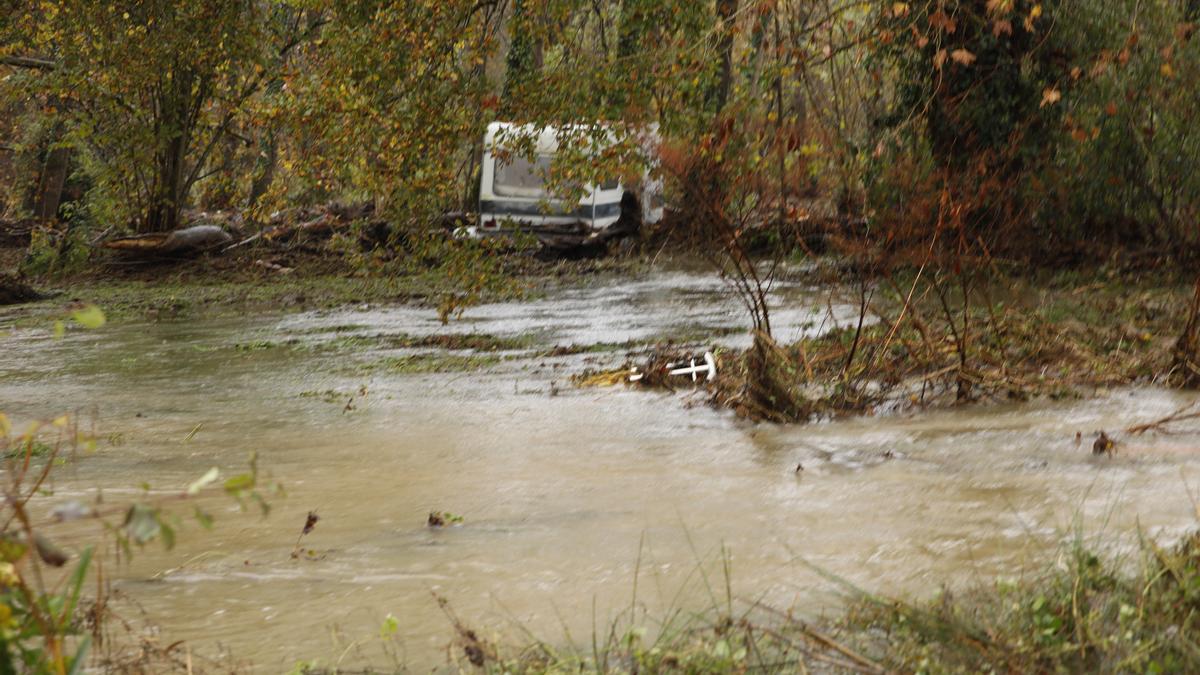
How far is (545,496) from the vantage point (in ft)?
23.1

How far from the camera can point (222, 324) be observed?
16.8 metres

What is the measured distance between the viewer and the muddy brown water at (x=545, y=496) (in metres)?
5.02

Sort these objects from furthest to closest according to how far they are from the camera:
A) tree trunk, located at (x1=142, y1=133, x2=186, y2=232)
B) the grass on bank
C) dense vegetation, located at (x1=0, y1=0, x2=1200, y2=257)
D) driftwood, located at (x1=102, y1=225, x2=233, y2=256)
A: tree trunk, located at (x1=142, y1=133, x2=186, y2=232)
driftwood, located at (x1=102, y1=225, x2=233, y2=256)
dense vegetation, located at (x1=0, y1=0, x2=1200, y2=257)
the grass on bank

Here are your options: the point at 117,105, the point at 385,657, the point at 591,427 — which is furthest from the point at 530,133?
the point at 117,105

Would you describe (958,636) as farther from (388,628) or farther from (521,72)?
(521,72)

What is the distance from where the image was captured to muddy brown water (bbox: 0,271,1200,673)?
5.02 meters

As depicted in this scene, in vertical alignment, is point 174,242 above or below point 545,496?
above

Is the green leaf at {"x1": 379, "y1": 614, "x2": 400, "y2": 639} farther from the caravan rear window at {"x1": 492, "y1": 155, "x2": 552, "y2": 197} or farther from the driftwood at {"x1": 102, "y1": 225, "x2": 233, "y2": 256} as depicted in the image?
the caravan rear window at {"x1": 492, "y1": 155, "x2": 552, "y2": 197}

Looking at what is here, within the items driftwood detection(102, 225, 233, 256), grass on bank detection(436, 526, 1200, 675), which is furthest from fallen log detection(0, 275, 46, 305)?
grass on bank detection(436, 526, 1200, 675)

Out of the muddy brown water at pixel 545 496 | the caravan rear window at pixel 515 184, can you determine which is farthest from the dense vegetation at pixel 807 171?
the caravan rear window at pixel 515 184

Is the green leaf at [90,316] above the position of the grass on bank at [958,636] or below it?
above

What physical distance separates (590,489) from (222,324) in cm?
1067

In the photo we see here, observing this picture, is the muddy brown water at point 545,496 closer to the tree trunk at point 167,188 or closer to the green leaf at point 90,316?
the green leaf at point 90,316

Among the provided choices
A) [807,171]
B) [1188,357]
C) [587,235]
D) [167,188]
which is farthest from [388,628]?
[587,235]
